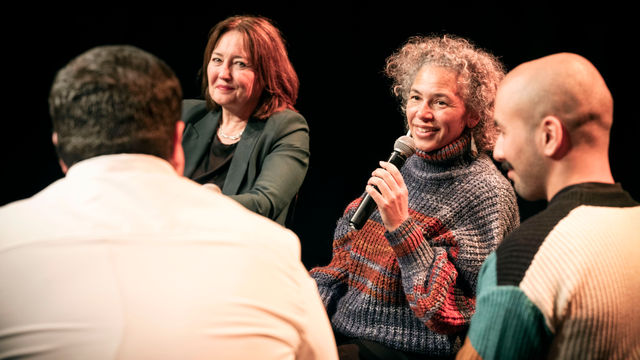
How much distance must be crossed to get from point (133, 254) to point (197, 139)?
57.8 inches

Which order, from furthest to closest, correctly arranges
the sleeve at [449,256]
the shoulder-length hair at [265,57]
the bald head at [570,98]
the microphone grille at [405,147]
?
the shoulder-length hair at [265,57], the microphone grille at [405,147], the sleeve at [449,256], the bald head at [570,98]

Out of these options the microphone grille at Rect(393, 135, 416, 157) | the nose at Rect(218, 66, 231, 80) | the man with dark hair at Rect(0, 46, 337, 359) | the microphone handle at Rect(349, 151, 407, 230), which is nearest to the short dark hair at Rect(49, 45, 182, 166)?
the man with dark hair at Rect(0, 46, 337, 359)

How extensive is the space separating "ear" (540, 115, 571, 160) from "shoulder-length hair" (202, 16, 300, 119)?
1.23 metres

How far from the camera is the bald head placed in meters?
1.27

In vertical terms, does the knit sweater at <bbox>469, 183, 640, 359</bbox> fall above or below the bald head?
below

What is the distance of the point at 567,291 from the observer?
1119 millimetres

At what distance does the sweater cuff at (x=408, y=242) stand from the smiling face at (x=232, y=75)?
799mm

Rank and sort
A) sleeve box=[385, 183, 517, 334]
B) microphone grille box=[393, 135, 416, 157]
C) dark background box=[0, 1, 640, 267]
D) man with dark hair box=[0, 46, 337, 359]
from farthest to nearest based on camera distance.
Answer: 1. dark background box=[0, 1, 640, 267]
2. microphone grille box=[393, 135, 416, 157]
3. sleeve box=[385, 183, 517, 334]
4. man with dark hair box=[0, 46, 337, 359]

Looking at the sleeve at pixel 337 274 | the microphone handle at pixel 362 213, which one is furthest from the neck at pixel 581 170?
the sleeve at pixel 337 274

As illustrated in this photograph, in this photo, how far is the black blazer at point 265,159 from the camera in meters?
2.16

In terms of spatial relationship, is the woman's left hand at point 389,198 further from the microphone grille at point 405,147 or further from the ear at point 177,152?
the ear at point 177,152

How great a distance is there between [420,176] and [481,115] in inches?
11.6

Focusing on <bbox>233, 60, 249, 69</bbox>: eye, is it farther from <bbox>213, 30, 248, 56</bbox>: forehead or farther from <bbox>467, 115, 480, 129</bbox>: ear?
<bbox>467, 115, 480, 129</bbox>: ear

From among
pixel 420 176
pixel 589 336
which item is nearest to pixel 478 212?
pixel 420 176
